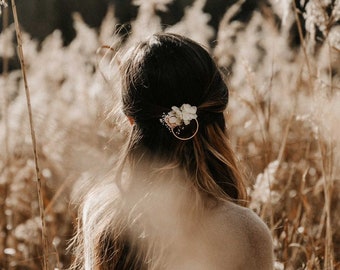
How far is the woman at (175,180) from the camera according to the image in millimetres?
1272

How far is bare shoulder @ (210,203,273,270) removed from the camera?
1257 mm

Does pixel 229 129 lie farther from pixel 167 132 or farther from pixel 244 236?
pixel 244 236

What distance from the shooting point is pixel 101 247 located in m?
1.40

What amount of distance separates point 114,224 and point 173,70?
34cm

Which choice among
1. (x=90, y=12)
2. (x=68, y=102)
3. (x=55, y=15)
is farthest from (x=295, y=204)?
(x=90, y=12)

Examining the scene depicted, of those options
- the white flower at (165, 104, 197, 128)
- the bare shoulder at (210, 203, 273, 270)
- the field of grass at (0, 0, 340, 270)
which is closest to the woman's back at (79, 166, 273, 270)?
the bare shoulder at (210, 203, 273, 270)

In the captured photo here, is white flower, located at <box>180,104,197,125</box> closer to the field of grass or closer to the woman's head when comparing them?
the woman's head

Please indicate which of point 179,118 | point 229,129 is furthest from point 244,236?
point 229,129

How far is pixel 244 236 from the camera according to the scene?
4.13 ft

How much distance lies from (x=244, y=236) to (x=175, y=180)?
0.61ft

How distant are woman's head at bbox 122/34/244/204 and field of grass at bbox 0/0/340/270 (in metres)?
0.24

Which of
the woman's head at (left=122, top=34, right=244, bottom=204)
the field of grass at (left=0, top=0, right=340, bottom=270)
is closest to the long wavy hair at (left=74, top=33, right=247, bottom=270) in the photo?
the woman's head at (left=122, top=34, right=244, bottom=204)

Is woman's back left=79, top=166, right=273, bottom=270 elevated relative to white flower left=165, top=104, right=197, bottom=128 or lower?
lower

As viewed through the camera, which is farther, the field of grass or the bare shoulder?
the field of grass
